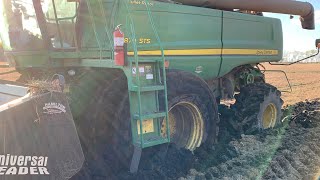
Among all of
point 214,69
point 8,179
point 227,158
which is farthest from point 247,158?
point 8,179

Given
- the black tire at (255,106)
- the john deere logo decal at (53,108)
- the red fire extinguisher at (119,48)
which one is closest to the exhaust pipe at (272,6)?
the black tire at (255,106)

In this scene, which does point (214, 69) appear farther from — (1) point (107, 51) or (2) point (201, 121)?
(1) point (107, 51)

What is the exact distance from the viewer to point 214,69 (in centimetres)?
584

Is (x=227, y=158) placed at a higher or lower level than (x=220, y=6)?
lower

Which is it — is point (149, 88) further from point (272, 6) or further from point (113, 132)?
point (272, 6)

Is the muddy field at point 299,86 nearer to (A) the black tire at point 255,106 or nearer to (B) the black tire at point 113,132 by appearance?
(A) the black tire at point 255,106

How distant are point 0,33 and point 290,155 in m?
4.40

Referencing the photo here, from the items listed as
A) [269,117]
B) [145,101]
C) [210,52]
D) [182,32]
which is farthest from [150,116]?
[269,117]

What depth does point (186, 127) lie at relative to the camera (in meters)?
5.06

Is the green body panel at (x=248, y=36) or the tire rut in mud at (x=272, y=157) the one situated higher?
the green body panel at (x=248, y=36)

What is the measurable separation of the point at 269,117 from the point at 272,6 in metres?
2.02

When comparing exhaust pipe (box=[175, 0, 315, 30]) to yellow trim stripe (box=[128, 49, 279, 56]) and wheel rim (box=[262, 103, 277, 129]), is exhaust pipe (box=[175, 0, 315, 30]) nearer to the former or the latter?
yellow trim stripe (box=[128, 49, 279, 56])

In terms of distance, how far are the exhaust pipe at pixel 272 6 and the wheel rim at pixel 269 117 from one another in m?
1.77

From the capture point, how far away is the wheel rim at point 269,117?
6887 millimetres
